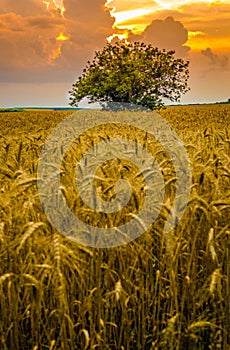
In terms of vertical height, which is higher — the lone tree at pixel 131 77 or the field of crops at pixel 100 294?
the lone tree at pixel 131 77

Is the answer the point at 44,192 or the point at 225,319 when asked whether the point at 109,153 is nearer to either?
the point at 44,192

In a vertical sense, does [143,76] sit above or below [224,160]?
above

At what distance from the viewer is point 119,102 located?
38719mm

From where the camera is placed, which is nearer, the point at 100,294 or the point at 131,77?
the point at 100,294

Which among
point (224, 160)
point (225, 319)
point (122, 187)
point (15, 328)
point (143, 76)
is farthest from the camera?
point (143, 76)

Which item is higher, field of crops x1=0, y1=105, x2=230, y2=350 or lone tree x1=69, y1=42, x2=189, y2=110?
lone tree x1=69, y1=42, x2=189, y2=110

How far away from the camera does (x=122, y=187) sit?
14.1 ft

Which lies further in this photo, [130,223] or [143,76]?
[143,76]

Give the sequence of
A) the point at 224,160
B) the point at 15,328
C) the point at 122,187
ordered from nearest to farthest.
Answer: the point at 15,328, the point at 122,187, the point at 224,160

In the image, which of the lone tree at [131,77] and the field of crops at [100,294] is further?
the lone tree at [131,77]

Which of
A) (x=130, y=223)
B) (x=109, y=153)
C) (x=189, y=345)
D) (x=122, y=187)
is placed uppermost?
(x=109, y=153)

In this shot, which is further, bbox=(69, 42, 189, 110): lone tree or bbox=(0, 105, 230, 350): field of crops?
bbox=(69, 42, 189, 110): lone tree

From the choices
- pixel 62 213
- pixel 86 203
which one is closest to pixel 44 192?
pixel 62 213

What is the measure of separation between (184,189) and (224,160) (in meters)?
1.84
